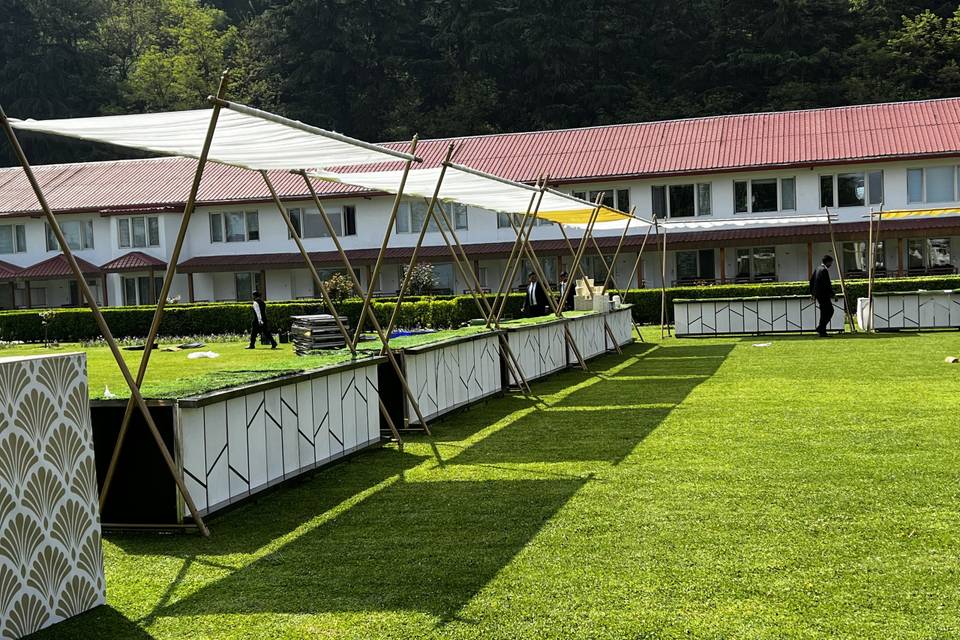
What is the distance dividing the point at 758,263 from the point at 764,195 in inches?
108

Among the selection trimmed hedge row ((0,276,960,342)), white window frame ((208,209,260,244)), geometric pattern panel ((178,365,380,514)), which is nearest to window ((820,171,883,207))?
trimmed hedge row ((0,276,960,342))

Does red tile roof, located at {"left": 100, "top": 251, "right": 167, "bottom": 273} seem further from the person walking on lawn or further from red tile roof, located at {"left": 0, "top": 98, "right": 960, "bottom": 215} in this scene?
the person walking on lawn

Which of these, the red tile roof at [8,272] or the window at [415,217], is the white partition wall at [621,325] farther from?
the red tile roof at [8,272]

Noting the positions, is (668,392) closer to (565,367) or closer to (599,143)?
(565,367)

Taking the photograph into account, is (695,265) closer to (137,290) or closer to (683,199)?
(683,199)

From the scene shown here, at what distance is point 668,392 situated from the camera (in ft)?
48.5

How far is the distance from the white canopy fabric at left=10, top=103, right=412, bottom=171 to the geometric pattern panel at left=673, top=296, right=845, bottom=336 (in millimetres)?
17919

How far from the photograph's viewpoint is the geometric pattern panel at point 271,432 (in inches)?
314

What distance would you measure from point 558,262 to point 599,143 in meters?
7.31

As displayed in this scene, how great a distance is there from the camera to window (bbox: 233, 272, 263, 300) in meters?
48.5

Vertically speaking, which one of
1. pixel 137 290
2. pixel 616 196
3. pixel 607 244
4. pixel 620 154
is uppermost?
pixel 620 154

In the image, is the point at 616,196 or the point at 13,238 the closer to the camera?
the point at 616,196

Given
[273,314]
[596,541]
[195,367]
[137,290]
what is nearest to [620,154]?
[273,314]

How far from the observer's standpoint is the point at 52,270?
47.4 m
